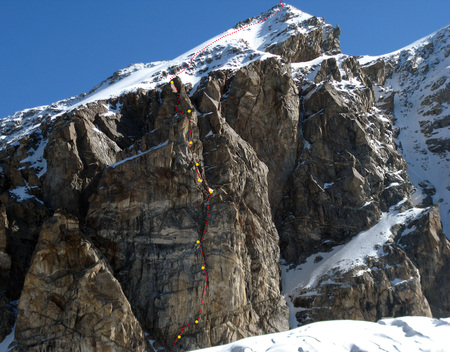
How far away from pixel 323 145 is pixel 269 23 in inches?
1963

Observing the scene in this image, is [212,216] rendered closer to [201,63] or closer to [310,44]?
[201,63]

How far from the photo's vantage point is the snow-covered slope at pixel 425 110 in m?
103

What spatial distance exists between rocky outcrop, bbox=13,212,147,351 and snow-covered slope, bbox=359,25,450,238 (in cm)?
6130

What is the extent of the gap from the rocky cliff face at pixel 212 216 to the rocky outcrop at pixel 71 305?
0.44 feet

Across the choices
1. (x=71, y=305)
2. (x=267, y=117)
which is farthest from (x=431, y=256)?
(x=71, y=305)

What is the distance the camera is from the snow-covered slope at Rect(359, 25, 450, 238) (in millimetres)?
103044

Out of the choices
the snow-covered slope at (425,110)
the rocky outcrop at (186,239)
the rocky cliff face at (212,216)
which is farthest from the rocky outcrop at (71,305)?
the snow-covered slope at (425,110)

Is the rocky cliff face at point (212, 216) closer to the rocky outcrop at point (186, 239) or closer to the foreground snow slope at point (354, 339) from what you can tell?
the rocky outcrop at point (186, 239)

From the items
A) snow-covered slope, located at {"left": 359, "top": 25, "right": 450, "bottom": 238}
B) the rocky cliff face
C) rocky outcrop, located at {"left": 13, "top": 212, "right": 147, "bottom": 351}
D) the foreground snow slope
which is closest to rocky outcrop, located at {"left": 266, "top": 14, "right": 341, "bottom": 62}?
the rocky cliff face

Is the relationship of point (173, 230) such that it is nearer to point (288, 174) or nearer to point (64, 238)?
point (64, 238)

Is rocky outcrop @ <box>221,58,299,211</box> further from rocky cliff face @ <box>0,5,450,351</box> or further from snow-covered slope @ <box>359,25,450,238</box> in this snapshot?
snow-covered slope @ <box>359,25,450,238</box>

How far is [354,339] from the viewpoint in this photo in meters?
28.6

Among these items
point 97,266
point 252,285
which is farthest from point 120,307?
point 252,285

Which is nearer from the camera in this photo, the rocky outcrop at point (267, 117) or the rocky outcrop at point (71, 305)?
the rocky outcrop at point (71, 305)
